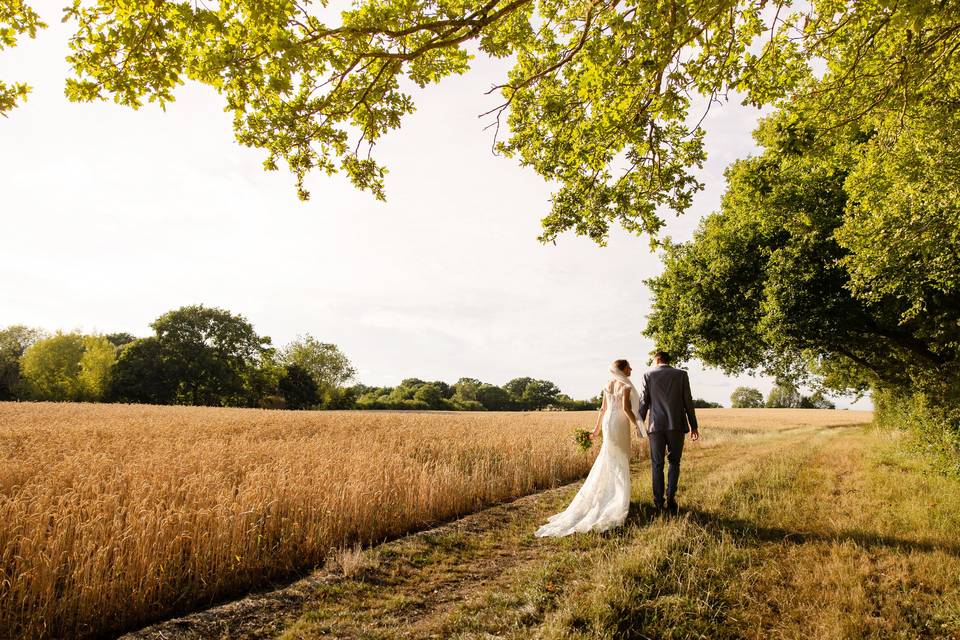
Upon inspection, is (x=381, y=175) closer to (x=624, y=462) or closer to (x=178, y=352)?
(x=624, y=462)

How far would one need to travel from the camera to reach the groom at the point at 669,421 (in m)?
7.23

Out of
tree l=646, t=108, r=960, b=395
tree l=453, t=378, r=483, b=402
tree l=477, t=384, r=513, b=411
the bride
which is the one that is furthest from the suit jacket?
tree l=453, t=378, r=483, b=402

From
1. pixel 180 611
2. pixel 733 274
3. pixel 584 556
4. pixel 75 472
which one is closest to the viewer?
pixel 180 611

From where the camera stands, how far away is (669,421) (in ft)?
24.0

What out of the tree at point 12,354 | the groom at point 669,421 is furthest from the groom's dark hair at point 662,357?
the tree at point 12,354

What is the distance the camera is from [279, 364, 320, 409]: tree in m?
60.8

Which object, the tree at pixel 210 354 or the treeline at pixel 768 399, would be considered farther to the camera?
the treeline at pixel 768 399

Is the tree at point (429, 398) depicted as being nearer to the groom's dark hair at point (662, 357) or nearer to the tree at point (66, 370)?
the tree at point (66, 370)

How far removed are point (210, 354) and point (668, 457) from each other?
203ft

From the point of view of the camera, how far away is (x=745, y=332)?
16922 millimetres

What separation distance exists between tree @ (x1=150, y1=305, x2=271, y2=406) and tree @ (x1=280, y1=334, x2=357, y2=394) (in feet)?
43.0

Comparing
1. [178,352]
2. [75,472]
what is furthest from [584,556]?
[178,352]

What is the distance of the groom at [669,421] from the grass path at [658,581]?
0.52 m

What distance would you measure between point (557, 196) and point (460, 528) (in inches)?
226
